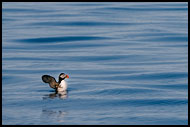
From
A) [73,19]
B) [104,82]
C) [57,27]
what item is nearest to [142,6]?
[73,19]

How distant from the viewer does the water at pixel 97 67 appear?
957cm

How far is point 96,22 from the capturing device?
24781mm

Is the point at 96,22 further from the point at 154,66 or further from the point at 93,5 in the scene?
the point at 154,66

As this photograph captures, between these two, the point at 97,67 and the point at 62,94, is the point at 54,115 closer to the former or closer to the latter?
the point at 62,94

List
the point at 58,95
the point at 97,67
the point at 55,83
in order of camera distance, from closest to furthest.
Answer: the point at 58,95
the point at 55,83
the point at 97,67

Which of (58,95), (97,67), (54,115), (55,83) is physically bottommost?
(54,115)

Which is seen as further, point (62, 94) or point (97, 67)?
point (97, 67)

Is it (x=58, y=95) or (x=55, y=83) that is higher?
(x=55, y=83)

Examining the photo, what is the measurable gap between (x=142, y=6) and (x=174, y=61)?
17.7 meters

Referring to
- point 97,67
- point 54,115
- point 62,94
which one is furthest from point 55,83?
point 97,67

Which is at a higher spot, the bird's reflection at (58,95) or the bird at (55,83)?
the bird at (55,83)

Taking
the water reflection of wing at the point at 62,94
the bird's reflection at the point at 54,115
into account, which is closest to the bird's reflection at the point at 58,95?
the water reflection of wing at the point at 62,94

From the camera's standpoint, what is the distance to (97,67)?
560 inches

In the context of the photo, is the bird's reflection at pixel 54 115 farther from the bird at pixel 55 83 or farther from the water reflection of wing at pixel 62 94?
the bird at pixel 55 83
